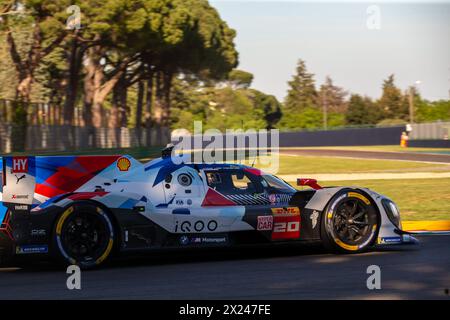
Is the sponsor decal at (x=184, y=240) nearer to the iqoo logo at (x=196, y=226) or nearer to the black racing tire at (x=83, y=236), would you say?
the iqoo logo at (x=196, y=226)

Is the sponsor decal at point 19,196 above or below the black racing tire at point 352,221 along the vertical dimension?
above

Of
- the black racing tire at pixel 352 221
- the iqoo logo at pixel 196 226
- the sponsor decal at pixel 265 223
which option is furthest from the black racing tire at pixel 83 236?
the black racing tire at pixel 352 221

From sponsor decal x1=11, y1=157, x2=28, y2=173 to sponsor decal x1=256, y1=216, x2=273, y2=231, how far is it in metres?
2.65

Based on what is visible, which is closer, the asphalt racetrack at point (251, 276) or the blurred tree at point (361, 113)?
the asphalt racetrack at point (251, 276)

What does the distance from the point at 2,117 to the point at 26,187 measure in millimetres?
21785

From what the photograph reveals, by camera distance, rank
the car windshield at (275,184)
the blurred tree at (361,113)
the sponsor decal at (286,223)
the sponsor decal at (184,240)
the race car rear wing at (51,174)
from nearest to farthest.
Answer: the race car rear wing at (51,174), the sponsor decal at (184,240), the sponsor decal at (286,223), the car windshield at (275,184), the blurred tree at (361,113)

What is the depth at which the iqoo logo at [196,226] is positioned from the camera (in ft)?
28.8

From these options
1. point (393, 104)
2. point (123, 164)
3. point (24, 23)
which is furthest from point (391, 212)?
point (393, 104)

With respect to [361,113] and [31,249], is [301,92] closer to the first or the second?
[361,113]

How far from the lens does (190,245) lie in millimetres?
8781

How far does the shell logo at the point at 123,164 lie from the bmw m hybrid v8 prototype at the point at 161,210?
0.04ft

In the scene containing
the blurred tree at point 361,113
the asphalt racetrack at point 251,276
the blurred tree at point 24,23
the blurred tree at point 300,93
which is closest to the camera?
the asphalt racetrack at point 251,276
